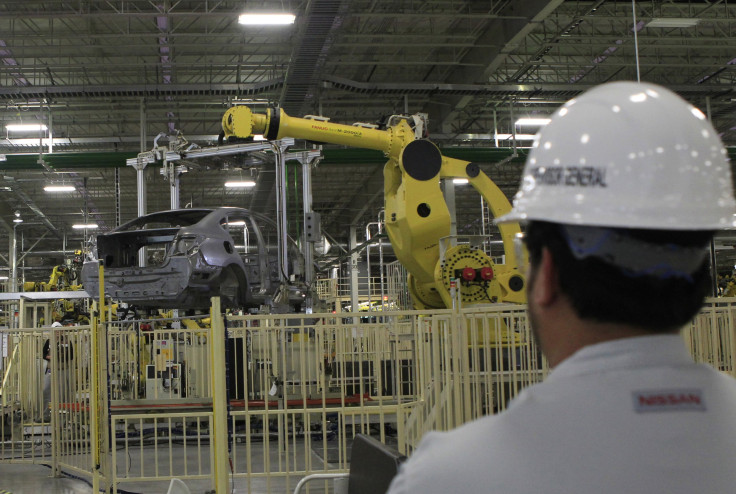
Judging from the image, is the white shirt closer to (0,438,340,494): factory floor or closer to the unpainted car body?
(0,438,340,494): factory floor

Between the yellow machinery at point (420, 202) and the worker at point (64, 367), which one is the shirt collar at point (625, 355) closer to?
the yellow machinery at point (420, 202)

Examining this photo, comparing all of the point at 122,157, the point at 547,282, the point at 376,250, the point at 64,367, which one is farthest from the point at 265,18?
→ the point at 376,250

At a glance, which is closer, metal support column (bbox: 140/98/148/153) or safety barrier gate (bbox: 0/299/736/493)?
safety barrier gate (bbox: 0/299/736/493)

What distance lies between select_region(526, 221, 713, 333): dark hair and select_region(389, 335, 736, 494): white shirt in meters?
0.05

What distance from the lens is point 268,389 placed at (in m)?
10.1

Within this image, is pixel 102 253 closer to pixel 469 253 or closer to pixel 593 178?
pixel 469 253

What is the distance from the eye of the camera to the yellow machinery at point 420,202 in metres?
10.0

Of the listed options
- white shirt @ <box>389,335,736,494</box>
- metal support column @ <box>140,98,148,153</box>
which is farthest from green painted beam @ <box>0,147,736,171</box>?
white shirt @ <box>389,335,736,494</box>

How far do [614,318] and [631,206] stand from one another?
0.13m

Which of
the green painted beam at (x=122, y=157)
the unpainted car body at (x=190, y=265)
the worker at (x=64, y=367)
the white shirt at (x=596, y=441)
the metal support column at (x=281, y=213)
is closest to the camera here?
the white shirt at (x=596, y=441)

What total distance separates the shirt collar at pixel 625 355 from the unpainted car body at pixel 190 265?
32.2ft

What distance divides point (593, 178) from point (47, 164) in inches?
798

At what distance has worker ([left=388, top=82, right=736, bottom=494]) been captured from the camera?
814 mm

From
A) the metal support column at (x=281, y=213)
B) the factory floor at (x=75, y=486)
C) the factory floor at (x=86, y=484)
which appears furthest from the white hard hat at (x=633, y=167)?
the metal support column at (x=281, y=213)
